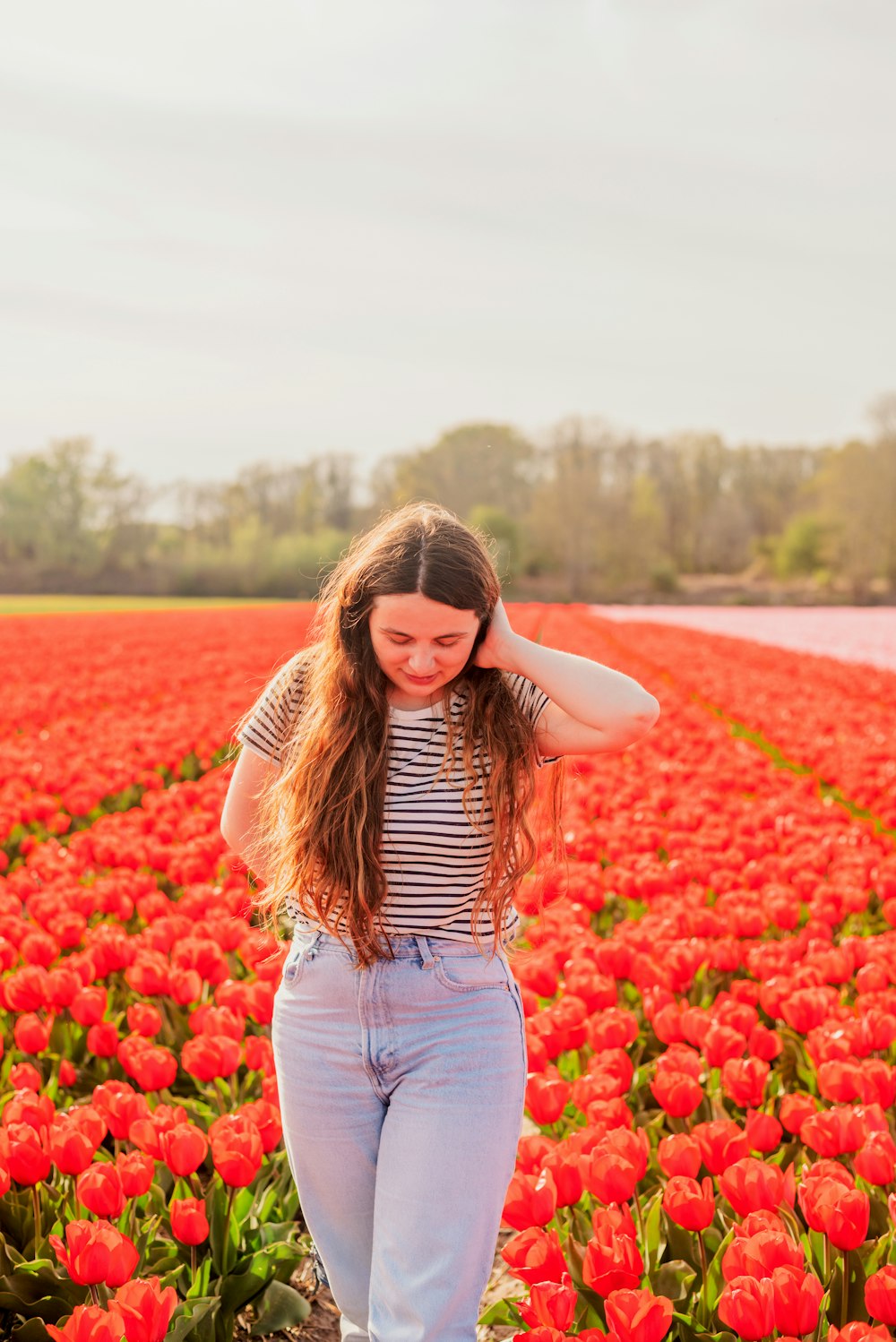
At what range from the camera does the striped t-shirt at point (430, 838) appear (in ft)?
7.13

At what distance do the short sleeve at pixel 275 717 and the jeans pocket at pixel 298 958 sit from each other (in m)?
0.36

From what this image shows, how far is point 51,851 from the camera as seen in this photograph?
4906 mm

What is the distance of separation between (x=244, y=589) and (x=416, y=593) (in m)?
64.2

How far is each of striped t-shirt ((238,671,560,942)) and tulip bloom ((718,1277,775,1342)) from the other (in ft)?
2.26

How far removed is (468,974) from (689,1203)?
59 centimetres

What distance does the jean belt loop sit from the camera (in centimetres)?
209

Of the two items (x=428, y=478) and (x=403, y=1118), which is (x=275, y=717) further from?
(x=428, y=478)

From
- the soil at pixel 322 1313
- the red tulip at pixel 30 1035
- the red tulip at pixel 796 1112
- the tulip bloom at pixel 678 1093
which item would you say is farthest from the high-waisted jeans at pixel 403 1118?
the red tulip at pixel 30 1035

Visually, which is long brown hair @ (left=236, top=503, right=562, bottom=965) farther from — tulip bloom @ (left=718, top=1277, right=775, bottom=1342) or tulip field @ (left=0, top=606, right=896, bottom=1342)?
tulip bloom @ (left=718, top=1277, right=775, bottom=1342)

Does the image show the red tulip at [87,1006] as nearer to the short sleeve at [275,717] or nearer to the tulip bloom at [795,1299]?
the short sleeve at [275,717]

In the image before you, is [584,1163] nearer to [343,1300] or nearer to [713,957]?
[343,1300]

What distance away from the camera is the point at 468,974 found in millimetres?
2107

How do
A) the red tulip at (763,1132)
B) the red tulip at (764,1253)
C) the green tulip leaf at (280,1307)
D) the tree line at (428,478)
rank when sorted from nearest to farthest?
the red tulip at (764,1253) < the green tulip leaf at (280,1307) < the red tulip at (763,1132) < the tree line at (428,478)

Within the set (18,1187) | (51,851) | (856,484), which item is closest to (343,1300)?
(18,1187)
